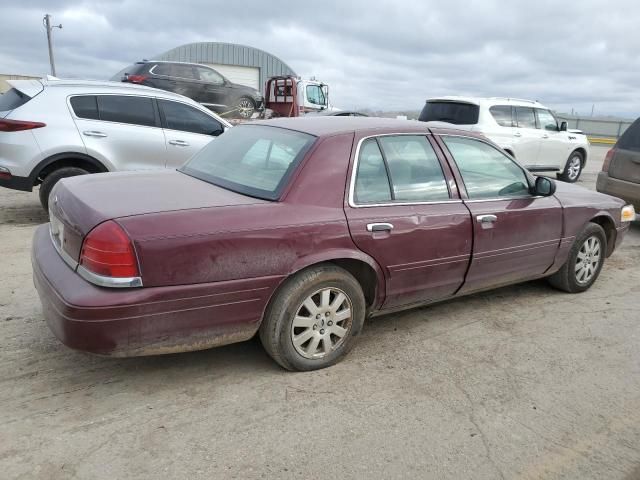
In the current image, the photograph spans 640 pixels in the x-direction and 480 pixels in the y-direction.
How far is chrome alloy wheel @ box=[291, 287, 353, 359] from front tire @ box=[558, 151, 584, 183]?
10933 millimetres

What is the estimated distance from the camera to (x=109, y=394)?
9.85ft

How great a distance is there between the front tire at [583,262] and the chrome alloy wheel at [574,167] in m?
8.38

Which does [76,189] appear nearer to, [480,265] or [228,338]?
[228,338]

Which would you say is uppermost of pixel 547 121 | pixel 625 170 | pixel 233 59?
pixel 233 59

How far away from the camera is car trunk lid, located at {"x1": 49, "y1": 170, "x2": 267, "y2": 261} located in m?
2.86

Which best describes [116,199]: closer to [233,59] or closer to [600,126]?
[233,59]

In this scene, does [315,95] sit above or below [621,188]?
above

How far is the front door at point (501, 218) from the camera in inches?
158

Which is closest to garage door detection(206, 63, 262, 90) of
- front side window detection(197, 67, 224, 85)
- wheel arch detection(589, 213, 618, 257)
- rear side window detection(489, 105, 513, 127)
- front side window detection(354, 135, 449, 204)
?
front side window detection(197, 67, 224, 85)

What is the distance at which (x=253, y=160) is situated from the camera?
366 cm

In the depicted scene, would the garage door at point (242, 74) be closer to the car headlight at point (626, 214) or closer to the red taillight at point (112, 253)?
the car headlight at point (626, 214)

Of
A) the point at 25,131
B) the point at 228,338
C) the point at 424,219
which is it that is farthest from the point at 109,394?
the point at 25,131

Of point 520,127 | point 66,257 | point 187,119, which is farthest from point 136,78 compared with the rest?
point 66,257

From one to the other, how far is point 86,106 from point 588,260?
588 cm
